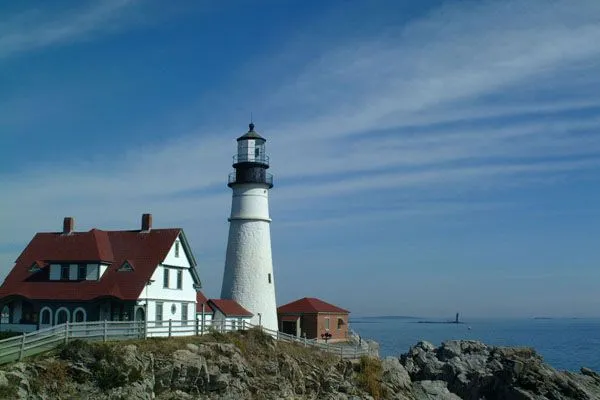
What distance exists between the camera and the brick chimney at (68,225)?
119ft

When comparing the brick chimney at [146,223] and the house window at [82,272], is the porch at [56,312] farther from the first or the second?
the brick chimney at [146,223]

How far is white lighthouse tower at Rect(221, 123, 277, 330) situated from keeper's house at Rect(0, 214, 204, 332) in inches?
176

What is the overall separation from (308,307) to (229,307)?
329 inches

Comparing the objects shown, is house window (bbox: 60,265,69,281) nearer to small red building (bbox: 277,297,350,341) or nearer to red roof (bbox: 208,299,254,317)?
red roof (bbox: 208,299,254,317)

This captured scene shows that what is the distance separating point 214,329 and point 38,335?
9595 mm

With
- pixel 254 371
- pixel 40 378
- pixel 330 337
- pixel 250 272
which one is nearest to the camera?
pixel 40 378

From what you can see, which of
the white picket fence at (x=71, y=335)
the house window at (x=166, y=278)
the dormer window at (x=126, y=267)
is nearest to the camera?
the white picket fence at (x=71, y=335)

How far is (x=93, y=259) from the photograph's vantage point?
33.7 m

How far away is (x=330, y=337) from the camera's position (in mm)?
45812

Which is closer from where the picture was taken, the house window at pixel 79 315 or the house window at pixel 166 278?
the house window at pixel 79 315

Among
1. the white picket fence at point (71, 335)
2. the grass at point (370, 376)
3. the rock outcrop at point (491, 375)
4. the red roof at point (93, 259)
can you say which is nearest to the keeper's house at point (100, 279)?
the red roof at point (93, 259)

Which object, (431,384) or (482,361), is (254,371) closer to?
(431,384)

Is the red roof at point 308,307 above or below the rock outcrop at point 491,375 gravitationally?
above

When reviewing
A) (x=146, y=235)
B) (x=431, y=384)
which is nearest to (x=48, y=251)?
(x=146, y=235)
